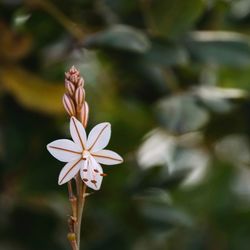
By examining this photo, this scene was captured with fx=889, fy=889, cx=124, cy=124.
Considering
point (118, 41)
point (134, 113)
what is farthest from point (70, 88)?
point (134, 113)

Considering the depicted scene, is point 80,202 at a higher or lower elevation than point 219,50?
lower

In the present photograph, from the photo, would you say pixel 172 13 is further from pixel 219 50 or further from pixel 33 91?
pixel 33 91

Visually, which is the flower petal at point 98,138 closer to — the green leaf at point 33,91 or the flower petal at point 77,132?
the flower petal at point 77,132

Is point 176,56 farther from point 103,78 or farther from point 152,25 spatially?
point 103,78

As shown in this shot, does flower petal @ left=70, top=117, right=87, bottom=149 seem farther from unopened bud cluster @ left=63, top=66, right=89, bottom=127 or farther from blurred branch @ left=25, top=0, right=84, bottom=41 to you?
blurred branch @ left=25, top=0, right=84, bottom=41

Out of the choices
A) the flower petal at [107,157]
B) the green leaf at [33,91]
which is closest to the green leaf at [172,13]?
the green leaf at [33,91]
